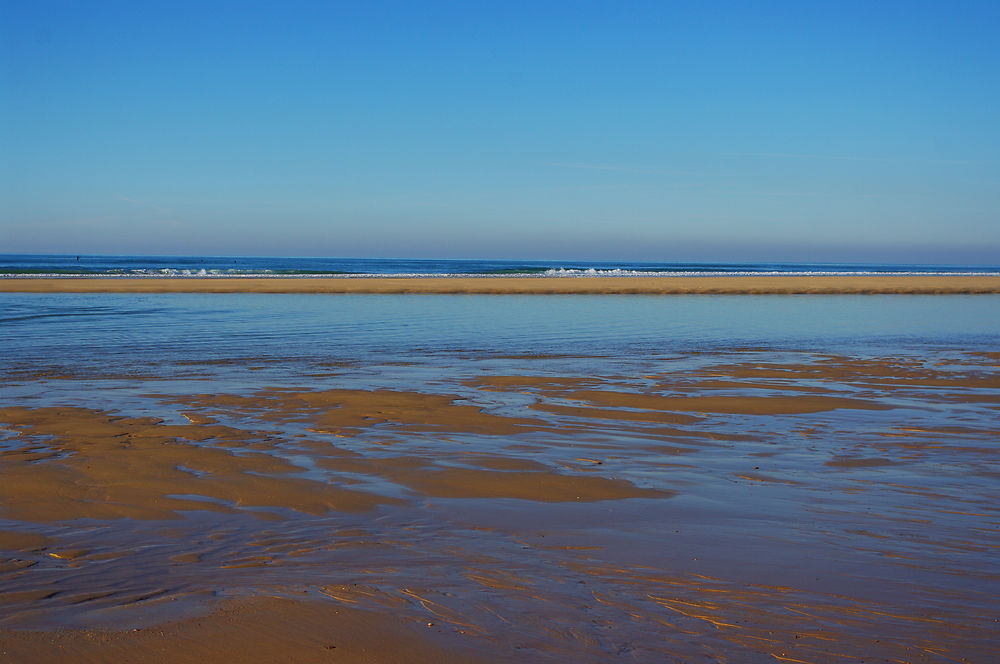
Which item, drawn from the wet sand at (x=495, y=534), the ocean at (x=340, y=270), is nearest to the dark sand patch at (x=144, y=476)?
the wet sand at (x=495, y=534)

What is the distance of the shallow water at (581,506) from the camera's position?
3.76 meters

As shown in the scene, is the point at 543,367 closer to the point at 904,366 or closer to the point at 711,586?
the point at 904,366

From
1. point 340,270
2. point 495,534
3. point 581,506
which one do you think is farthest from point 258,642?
point 340,270

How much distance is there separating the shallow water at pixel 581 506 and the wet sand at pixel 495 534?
0.02 m

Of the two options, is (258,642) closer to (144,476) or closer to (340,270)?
(144,476)

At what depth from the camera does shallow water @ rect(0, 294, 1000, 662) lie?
3.76m

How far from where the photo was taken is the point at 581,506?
5.52 m

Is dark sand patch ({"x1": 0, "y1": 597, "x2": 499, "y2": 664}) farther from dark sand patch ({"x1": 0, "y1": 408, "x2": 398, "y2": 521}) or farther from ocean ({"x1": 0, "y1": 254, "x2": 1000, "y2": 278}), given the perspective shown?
ocean ({"x1": 0, "y1": 254, "x2": 1000, "y2": 278})

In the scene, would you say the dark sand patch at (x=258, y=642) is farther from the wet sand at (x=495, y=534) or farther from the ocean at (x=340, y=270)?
the ocean at (x=340, y=270)

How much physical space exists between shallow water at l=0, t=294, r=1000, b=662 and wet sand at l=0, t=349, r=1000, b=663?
2cm

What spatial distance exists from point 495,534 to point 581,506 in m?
0.82

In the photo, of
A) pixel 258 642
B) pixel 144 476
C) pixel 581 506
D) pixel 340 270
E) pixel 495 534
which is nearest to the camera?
pixel 258 642

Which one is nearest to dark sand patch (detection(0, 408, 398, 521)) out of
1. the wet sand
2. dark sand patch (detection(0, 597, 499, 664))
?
the wet sand

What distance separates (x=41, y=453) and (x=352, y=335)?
1106 centimetres
